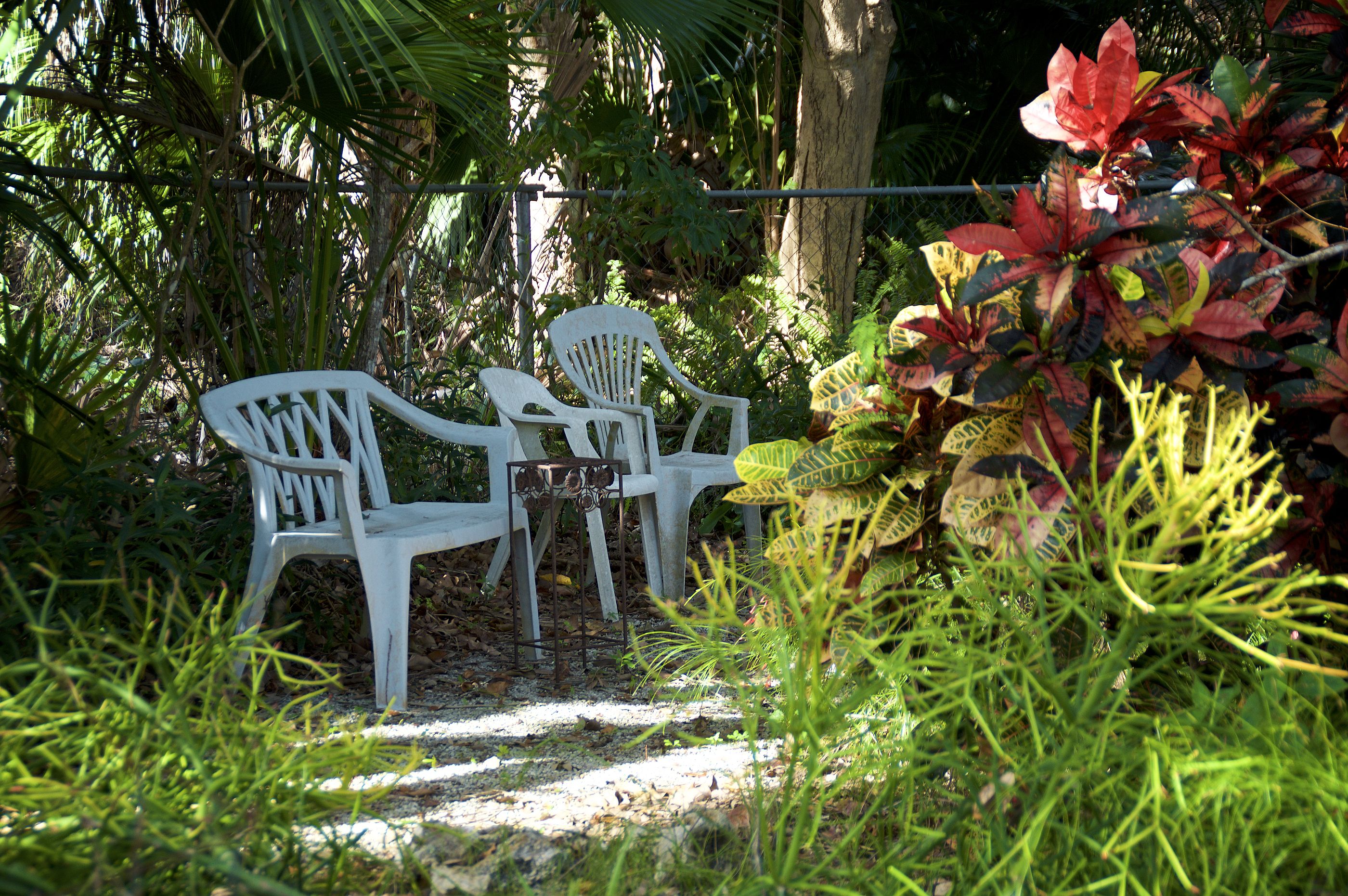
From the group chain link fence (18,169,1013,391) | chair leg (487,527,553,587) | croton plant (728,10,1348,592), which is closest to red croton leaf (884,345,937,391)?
croton plant (728,10,1348,592)

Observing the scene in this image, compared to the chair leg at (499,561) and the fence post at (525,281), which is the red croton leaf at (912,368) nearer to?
the chair leg at (499,561)

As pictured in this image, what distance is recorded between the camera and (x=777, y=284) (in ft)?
20.4

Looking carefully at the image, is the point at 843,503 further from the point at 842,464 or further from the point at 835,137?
the point at 835,137

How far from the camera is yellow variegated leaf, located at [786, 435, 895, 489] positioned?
1.89 m

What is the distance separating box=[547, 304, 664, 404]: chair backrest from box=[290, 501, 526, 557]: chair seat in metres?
0.88

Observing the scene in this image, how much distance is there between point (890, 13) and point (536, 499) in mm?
4303

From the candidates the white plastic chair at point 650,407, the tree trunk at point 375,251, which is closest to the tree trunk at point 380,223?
the tree trunk at point 375,251

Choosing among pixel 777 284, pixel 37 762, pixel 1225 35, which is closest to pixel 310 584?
pixel 37 762

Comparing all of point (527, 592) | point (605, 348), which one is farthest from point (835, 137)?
point (527, 592)

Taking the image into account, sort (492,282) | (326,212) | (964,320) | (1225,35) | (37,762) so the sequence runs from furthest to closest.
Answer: (1225,35)
(492,282)
(326,212)
(964,320)
(37,762)

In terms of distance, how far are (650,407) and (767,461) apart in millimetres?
1577

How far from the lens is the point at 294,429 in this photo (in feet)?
9.99

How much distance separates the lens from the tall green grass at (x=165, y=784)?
3.25 feet

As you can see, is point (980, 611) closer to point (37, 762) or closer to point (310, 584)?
point (37, 762)
